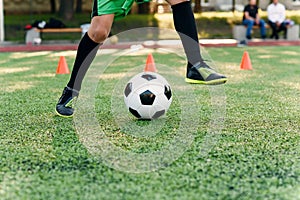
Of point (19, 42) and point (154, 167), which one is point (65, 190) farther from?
point (19, 42)

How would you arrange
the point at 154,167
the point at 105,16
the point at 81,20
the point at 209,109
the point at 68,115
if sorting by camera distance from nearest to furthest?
the point at 154,167 < the point at 105,16 < the point at 68,115 < the point at 209,109 < the point at 81,20

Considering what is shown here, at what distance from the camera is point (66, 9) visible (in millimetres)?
Answer: 15984

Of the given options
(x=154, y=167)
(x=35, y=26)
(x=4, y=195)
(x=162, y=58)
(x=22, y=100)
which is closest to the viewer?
(x=4, y=195)

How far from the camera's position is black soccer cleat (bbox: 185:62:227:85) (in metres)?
3.30

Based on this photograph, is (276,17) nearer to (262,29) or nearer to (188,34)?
(262,29)

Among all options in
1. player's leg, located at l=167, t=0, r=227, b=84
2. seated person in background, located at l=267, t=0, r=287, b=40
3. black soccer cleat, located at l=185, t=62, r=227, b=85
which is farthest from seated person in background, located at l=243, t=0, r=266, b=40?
black soccer cleat, located at l=185, t=62, r=227, b=85

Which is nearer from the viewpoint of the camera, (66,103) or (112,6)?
(112,6)

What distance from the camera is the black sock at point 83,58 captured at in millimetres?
3496

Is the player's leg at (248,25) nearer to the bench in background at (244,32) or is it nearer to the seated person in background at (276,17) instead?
the bench in background at (244,32)

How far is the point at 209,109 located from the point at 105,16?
1151mm

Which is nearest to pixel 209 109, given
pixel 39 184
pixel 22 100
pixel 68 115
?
pixel 68 115

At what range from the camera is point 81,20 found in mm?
15805

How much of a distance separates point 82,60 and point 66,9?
12.8 m

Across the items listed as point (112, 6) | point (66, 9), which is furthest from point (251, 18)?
point (112, 6)
